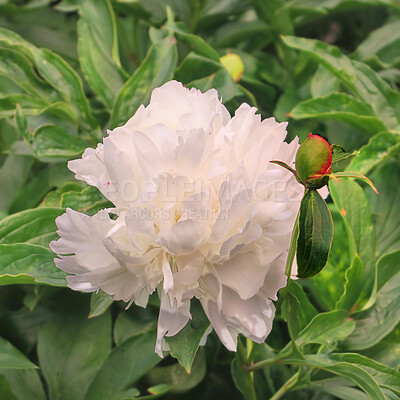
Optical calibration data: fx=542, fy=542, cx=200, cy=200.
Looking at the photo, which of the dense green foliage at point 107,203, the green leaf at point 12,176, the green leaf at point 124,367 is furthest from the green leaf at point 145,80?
the green leaf at point 124,367

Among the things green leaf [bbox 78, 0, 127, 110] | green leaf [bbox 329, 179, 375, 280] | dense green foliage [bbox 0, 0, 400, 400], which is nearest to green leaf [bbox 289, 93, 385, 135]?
dense green foliage [bbox 0, 0, 400, 400]

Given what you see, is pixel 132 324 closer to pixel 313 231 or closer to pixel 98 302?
pixel 98 302

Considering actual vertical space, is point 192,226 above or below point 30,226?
above

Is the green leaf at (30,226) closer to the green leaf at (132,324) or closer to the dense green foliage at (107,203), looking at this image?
the dense green foliage at (107,203)

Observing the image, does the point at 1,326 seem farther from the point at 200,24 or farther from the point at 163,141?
the point at 200,24

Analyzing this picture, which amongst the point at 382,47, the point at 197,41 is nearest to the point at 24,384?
the point at 197,41

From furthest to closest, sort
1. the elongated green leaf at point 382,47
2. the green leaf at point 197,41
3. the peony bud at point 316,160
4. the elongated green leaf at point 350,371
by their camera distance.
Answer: the elongated green leaf at point 382,47
the green leaf at point 197,41
the elongated green leaf at point 350,371
the peony bud at point 316,160

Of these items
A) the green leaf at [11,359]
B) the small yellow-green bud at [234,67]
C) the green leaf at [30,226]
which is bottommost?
the green leaf at [11,359]

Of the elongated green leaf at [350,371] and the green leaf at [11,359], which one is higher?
the elongated green leaf at [350,371]
